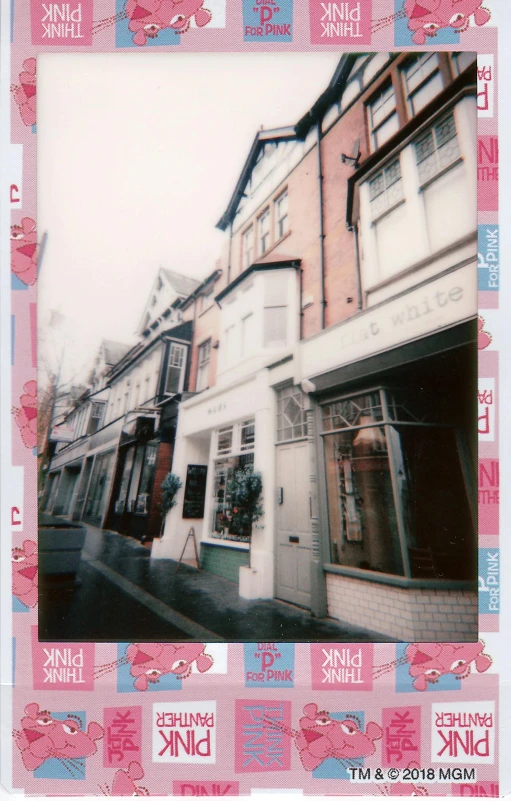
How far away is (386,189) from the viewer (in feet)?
12.4

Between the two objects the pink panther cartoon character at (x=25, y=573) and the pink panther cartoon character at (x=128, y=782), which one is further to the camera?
the pink panther cartoon character at (x=25, y=573)

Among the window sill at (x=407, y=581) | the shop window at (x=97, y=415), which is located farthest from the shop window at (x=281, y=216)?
the window sill at (x=407, y=581)

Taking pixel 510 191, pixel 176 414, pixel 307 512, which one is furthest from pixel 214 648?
pixel 510 191

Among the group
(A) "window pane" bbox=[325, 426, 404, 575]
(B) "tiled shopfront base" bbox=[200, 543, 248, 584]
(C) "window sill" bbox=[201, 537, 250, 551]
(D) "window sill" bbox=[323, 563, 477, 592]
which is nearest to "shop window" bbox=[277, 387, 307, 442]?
(A) "window pane" bbox=[325, 426, 404, 575]

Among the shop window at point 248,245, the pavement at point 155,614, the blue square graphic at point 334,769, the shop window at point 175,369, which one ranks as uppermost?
the shop window at point 248,245

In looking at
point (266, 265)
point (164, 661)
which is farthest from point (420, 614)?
point (266, 265)

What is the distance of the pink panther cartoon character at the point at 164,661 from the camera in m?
3.00

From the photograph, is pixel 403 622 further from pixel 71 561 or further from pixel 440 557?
pixel 71 561

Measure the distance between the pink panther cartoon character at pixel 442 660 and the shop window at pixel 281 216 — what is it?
441 cm

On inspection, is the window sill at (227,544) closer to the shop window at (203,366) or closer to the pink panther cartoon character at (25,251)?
the shop window at (203,366)

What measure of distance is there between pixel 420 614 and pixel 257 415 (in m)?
2.47

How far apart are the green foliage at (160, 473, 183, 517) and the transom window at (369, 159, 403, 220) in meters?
3.57

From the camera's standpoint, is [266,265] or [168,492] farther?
[266,265]

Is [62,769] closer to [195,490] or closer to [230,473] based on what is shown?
[195,490]
